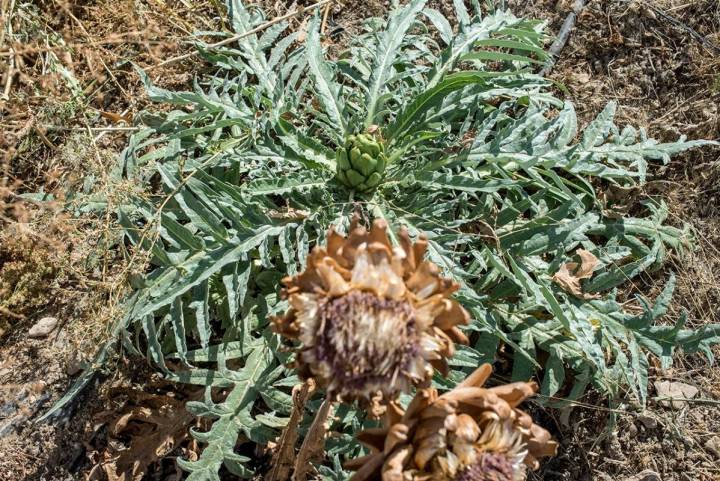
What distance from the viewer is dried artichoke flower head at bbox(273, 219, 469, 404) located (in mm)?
2287

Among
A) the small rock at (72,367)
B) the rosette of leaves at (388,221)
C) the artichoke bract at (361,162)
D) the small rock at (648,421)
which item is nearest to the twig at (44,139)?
the rosette of leaves at (388,221)

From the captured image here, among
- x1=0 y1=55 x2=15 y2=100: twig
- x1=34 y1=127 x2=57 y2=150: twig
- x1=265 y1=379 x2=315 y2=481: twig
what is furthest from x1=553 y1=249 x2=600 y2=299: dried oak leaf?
x1=0 y1=55 x2=15 y2=100: twig

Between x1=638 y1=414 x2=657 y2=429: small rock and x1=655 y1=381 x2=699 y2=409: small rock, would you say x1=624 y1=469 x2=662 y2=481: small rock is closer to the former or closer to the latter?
x1=638 y1=414 x2=657 y2=429: small rock

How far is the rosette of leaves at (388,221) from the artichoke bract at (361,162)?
87 mm

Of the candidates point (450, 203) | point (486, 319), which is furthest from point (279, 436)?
point (450, 203)

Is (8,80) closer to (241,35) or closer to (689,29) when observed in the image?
(241,35)

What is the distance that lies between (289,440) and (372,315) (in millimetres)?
1443

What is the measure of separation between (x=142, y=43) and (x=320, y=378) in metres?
3.02

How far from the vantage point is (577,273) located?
3.83 meters

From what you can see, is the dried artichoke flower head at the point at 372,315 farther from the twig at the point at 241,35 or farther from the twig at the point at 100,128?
the twig at the point at 100,128

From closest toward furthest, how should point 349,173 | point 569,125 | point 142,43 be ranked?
point 349,173
point 569,125
point 142,43

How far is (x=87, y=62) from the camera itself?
474 centimetres

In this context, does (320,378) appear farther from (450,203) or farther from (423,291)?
(450,203)

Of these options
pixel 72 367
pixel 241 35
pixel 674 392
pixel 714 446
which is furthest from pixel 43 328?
pixel 714 446
